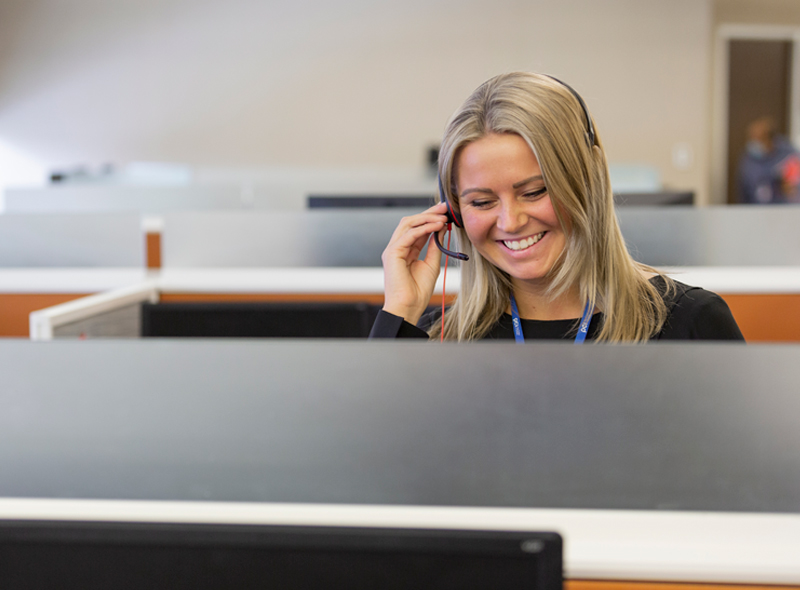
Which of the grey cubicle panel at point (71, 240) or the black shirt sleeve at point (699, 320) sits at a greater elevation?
the grey cubicle panel at point (71, 240)

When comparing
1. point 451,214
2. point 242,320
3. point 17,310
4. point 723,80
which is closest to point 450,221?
point 451,214

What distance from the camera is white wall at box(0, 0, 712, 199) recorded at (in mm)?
5754

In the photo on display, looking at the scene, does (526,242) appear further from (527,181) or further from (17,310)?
(17,310)

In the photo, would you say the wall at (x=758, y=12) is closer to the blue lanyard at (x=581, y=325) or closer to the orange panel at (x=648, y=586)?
the blue lanyard at (x=581, y=325)

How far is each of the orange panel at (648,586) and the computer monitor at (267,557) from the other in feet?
0.37

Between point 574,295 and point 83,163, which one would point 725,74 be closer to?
point 83,163

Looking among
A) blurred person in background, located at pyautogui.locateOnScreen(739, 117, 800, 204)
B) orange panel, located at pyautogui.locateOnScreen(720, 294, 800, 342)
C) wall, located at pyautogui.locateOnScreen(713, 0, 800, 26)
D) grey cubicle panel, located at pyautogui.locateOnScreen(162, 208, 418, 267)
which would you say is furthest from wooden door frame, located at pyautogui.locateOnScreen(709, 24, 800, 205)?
grey cubicle panel, located at pyautogui.locateOnScreen(162, 208, 418, 267)

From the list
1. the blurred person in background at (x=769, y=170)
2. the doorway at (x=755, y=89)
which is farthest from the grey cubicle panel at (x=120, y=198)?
the doorway at (x=755, y=89)

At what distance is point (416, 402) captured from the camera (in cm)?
57

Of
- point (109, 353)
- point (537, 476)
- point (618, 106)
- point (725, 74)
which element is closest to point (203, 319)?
point (109, 353)

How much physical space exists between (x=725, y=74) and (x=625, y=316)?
239 inches

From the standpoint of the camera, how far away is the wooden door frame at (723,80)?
6.23 meters

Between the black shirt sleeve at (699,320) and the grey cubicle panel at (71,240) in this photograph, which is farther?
the grey cubicle panel at (71,240)

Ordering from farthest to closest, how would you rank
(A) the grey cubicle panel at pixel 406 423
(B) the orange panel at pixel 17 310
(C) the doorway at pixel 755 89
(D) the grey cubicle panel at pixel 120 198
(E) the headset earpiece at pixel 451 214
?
(C) the doorway at pixel 755 89 → (D) the grey cubicle panel at pixel 120 198 → (B) the orange panel at pixel 17 310 → (E) the headset earpiece at pixel 451 214 → (A) the grey cubicle panel at pixel 406 423
